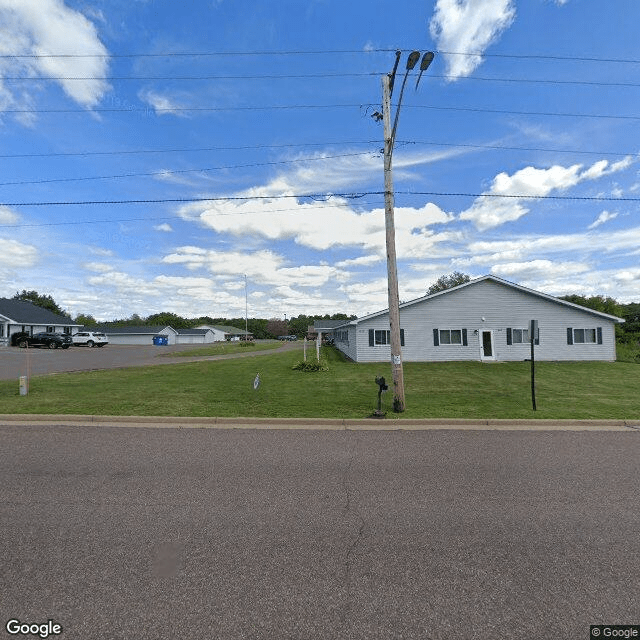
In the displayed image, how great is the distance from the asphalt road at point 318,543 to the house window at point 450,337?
1867 cm

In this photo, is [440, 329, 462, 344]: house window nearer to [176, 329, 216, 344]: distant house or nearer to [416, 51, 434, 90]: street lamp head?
[416, 51, 434, 90]: street lamp head

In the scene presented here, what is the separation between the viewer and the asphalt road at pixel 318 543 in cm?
257

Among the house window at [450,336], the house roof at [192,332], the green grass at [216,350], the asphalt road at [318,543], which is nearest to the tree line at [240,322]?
the house roof at [192,332]

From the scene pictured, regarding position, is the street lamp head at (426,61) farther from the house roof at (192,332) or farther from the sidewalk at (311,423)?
the house roof at (192,332)

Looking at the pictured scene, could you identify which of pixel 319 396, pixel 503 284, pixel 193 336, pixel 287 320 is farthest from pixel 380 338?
pixel 287 320

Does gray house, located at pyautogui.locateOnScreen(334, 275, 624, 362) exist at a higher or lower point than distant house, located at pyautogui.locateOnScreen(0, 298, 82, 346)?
lower

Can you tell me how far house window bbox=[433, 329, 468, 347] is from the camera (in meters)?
24.5

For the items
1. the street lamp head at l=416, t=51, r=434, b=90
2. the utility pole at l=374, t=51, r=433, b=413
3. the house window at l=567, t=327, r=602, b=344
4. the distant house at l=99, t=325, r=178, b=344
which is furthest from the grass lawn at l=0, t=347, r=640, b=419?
the distant house at l=99, t=325, r=178, b=344

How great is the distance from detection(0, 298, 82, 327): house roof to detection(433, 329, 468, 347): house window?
4886 centimetres

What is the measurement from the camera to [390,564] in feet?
10.3

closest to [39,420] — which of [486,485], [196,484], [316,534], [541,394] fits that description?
[196,484]

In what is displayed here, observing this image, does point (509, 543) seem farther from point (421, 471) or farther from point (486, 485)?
point (421, 471)

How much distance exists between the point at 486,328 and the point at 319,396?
17.4m

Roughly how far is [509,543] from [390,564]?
1.23 m
